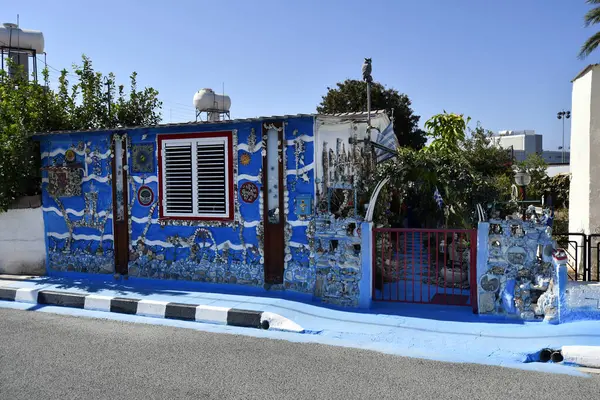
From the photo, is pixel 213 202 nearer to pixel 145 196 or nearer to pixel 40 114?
pixel 145 196

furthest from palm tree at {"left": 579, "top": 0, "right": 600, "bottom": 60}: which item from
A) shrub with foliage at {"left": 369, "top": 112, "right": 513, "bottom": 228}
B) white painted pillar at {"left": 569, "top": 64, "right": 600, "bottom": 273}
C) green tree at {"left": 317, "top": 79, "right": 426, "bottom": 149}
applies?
green tree at {"left": 317, "top": 79, "right": 426, "bottom": 149}

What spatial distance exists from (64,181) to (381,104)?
2310cm

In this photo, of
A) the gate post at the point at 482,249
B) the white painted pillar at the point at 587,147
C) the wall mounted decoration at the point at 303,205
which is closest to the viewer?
the gate post at the point at 482,249

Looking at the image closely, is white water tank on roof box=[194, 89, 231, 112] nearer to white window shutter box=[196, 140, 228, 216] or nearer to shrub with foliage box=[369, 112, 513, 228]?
white window shutter box=[196, 140, 228, 216]

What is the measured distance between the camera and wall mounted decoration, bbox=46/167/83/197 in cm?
975

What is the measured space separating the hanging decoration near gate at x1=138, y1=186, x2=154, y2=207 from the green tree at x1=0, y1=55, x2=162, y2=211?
2.47 m

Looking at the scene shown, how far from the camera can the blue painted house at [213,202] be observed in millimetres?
7895

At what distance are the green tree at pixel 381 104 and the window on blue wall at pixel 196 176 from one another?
72.6ft

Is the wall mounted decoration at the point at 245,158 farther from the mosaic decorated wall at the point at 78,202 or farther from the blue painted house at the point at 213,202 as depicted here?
Answer: the mosaic decorated wall at the point at 78,202

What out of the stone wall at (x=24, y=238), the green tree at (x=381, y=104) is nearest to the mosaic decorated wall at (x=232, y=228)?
the stone wall at (x=24, y=238)

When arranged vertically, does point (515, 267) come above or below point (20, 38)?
below

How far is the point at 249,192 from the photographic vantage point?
8.38 metres

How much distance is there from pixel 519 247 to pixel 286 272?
345cm

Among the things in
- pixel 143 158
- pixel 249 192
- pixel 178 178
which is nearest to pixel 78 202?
pixel 143 158
